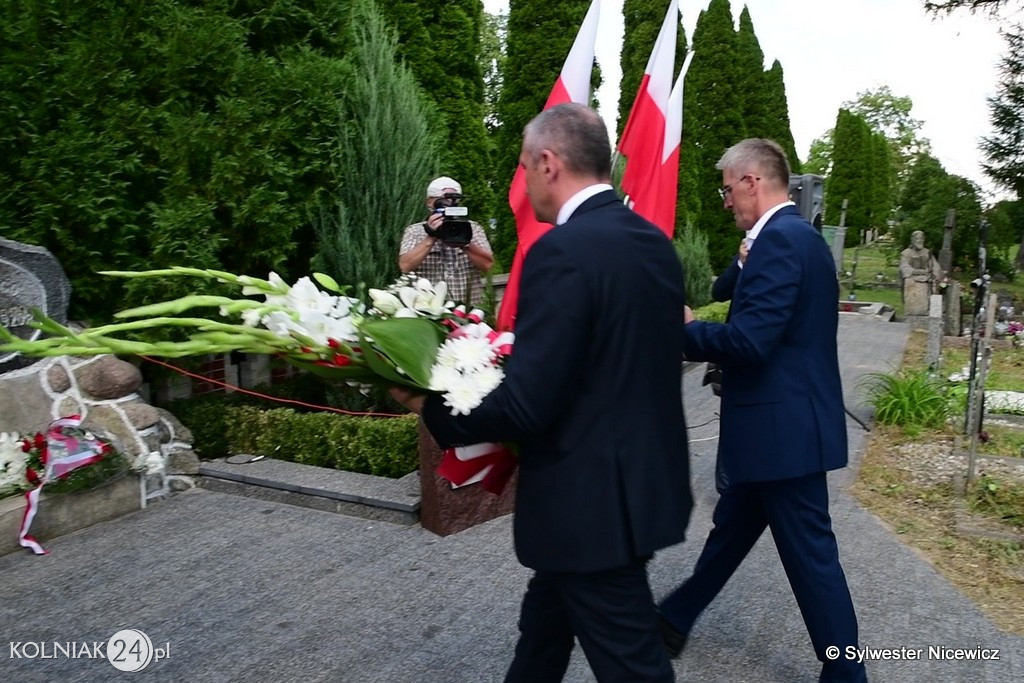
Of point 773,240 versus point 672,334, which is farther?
point 773,240

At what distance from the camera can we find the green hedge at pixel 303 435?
5.64 m

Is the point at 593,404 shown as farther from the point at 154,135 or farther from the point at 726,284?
the point at 154,135

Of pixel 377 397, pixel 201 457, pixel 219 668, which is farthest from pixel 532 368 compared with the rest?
pixel 201 457

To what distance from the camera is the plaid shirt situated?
591 cm

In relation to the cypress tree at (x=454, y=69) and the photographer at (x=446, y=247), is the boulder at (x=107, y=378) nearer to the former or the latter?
the photographer at (x=446, y=247)

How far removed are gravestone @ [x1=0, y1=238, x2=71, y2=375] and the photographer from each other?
7.06ft

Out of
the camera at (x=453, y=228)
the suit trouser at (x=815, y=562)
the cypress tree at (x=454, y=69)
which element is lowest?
the suit trouser at (x=815, y=562)

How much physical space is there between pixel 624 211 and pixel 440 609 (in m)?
2.42

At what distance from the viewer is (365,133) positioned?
21.2 ft

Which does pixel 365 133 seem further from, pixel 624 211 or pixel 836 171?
pixel 836 171

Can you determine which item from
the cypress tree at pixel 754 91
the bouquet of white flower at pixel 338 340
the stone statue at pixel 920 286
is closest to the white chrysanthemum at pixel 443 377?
the bouquet of white flower at pixel 338 340

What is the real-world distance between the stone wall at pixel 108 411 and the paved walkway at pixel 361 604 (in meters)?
0.36

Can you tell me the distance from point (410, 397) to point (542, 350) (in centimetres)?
46

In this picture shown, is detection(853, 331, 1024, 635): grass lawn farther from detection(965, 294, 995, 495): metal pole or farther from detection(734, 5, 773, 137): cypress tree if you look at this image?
detection(734, 5, 773, 137): cypress tree
